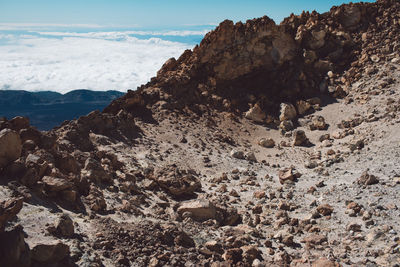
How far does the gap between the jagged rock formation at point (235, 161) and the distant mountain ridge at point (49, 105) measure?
3208 inches

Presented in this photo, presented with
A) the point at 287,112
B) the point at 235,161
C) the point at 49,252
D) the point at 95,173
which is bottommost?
the point at 235,161

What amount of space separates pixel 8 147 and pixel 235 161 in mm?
13835

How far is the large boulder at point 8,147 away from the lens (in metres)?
10.2

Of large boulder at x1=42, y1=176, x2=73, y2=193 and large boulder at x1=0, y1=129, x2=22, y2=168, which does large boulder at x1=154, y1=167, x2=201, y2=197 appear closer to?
large boulder at x1=42, y1=176, x2=73, y2=193

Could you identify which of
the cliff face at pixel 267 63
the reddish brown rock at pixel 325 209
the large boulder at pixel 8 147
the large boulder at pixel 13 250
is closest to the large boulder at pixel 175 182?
the reddish brown rock at pixel 325 209

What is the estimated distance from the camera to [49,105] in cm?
12631

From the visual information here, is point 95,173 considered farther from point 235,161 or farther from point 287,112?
point 287,112

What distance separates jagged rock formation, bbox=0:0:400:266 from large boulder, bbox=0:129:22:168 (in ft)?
0.14

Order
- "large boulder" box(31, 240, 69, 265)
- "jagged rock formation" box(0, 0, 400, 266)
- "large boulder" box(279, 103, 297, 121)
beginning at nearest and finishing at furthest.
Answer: "large boulder" box(31, 240, 69, 265), "jagged rock formation" box(0, 0, 400, 266), "large boulder" box(279, 103, 297, 121)

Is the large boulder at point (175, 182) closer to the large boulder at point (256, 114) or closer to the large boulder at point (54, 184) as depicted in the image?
the large boulder at point (54, 184)

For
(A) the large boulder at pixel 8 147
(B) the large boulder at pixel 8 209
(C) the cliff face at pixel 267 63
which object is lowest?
(B) the large boulder at pixel 8 209

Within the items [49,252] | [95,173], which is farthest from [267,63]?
[49,252]

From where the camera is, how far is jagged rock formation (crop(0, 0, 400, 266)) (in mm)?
9742

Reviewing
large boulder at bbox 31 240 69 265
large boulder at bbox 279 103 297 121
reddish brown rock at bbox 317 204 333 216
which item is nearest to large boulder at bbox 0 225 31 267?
large boulder at bbox 31 240 69 265
